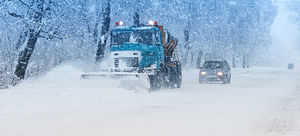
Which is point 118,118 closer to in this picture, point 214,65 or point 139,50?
point 139,50

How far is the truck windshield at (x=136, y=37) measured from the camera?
17953 mm

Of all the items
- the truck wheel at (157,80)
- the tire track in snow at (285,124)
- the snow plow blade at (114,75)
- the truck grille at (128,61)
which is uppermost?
the truck grille at (128,61)

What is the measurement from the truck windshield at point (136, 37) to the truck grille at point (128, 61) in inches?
30.7

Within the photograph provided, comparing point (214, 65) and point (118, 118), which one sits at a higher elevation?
point (214, 65)

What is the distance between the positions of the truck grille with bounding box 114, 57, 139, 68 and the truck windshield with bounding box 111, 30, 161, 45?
0.78 meters

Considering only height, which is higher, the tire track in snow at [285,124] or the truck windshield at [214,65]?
the truck windshield at [214,65]

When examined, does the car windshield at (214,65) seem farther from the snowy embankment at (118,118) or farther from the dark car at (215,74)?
the snowy embankment at (118,118)

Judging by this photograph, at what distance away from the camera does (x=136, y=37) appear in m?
18.1

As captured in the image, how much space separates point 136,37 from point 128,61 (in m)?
1.13

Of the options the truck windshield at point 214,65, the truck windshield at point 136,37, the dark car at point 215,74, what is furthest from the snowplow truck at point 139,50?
the truck windshield at point 214,65

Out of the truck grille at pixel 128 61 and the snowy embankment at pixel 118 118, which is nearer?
the snowy embankment at pixel 118 118

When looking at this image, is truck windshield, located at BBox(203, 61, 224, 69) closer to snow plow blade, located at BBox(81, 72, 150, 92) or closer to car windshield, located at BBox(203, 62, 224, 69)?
car windshield, located at BBox(203, 62, 224, 69)

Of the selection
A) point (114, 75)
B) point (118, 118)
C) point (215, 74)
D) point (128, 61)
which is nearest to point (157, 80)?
point (128, 61)

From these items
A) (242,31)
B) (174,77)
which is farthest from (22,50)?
(242,31)
